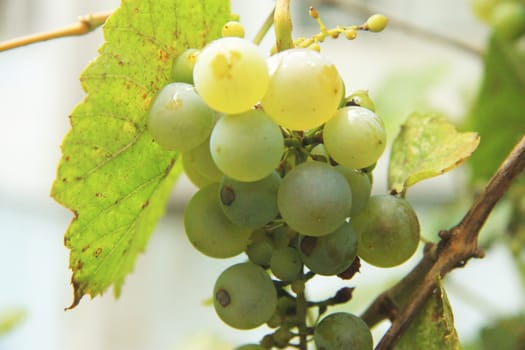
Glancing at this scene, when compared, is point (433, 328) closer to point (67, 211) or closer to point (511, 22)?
point (511, 22)

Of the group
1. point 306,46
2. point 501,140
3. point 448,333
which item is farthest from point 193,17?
point 501,140

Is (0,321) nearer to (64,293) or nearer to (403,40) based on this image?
(64,293)

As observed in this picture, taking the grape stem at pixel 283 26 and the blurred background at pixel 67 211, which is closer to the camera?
the grape stem at pixel 283 26

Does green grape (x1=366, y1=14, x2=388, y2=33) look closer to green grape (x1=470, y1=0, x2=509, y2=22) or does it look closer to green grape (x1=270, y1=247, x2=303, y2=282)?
green grape (x1=270, y1=247, x2=303, y2=282)

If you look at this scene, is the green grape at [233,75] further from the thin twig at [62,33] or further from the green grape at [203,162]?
the thin twig at [62,33]

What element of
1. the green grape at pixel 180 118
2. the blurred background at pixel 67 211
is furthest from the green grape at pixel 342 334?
the blurred background at pixel 67 211

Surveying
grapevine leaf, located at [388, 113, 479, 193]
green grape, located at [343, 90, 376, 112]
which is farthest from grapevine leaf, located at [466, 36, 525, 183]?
green grape, located at [343, 90, 376, 112]

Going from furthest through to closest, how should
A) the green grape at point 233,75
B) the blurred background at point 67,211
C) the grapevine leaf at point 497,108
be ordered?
the blurred background at point 67,211 < the grapevine leaf at point 497,108 < the green grape at point 233,75
